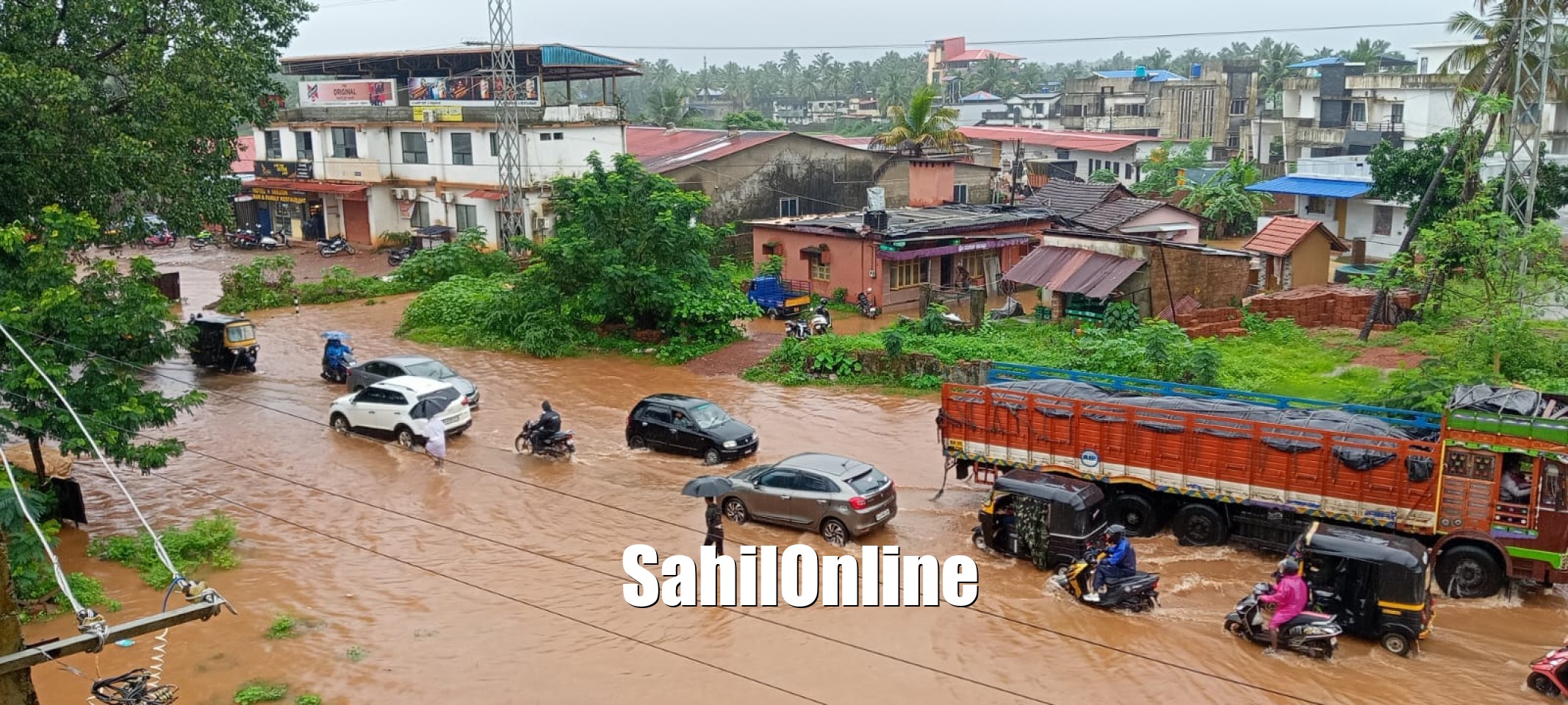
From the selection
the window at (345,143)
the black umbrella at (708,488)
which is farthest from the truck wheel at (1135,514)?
the window at (345,143)

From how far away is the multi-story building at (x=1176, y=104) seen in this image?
278ft

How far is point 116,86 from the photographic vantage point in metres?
22.0

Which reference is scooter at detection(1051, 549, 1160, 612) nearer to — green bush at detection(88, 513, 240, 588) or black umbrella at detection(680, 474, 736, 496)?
black umbrella at detection(680, 474, 736, 496)

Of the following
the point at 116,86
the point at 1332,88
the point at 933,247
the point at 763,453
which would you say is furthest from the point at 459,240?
the point at 1332,88

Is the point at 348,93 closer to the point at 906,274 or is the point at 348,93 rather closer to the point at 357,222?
the point at 357,222

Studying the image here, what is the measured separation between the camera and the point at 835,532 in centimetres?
1720

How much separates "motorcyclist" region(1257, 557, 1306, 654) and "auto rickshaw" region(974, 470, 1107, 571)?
2.83m

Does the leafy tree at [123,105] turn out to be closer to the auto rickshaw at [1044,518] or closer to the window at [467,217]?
the auto rickshaw at [1044,518]

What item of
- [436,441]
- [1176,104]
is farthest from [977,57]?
[436,441]

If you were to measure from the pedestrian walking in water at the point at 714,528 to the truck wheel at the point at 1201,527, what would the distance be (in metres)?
6.70

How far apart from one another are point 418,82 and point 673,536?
127 ft

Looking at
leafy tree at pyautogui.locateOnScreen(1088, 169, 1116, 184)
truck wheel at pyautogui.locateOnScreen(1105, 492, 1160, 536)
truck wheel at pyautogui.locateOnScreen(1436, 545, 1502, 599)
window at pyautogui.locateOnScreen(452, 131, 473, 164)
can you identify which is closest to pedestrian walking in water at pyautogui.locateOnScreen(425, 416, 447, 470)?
truck wheel at pyautogui.locateOnScreen(1105, 492, 1160, 536)

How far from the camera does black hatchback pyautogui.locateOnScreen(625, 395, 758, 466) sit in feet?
71.0

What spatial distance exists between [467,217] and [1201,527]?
37.6m
